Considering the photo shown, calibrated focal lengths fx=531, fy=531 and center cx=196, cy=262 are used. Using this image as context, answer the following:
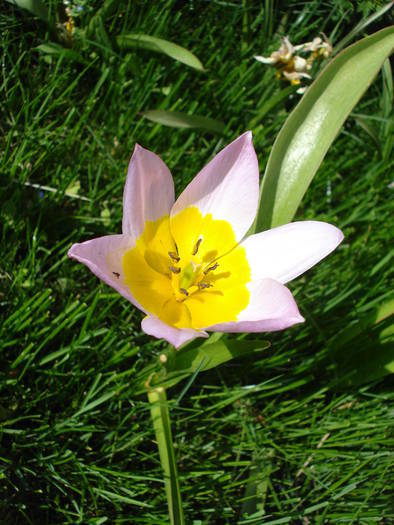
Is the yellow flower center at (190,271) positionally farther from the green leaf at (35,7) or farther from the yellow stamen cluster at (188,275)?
the green leaf at (35,7)

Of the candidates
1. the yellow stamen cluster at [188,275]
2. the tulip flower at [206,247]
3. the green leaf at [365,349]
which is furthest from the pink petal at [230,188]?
the green leaf at [365,349]

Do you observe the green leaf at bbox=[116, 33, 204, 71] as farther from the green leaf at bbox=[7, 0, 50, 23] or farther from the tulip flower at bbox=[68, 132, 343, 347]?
the tulip flower at bbox=[68, 132, 343, 347]

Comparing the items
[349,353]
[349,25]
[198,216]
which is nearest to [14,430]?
[198,216]

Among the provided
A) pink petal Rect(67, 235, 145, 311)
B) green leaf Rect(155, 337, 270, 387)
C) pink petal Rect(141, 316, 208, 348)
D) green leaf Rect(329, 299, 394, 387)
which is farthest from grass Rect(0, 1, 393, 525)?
pink petal Rect(141, 316, 208, 348)

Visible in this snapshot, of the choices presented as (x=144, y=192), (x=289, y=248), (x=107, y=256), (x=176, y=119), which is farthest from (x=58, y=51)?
(x=289, y=248)

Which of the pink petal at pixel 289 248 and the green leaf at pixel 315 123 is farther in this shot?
the green leaf at pixel 315 123

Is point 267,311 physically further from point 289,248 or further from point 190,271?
point 190,271
